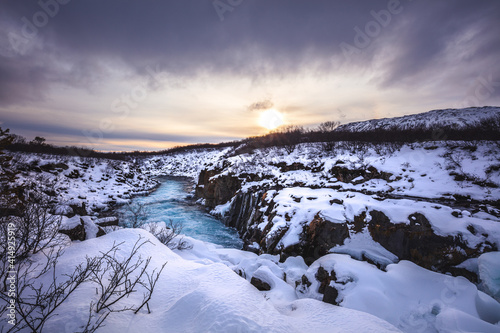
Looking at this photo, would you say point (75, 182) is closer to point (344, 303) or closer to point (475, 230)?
point (344, 303)

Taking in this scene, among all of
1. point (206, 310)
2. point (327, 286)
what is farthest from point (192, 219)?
point (206, 310)

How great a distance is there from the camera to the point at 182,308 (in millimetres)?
3154

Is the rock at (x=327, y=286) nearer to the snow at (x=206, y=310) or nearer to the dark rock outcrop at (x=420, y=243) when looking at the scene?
the snow at (x=206, y=310)

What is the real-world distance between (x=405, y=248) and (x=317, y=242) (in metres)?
2.58

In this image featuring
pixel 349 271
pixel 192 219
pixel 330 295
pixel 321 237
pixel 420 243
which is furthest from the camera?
pixel 192 219

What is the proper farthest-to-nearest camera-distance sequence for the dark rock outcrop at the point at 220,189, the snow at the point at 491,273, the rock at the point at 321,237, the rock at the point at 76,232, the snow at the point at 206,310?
the dark rock outcrop at the point at 220,189, the rock at the point at 321,237, the rock at the point at 76,232, the snow at the point at 491,273, the snow at the point at 206,310

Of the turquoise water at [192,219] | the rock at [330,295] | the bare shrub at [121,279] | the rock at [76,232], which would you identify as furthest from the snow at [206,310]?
the turquoise water at [192,219]

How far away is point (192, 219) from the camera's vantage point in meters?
14.4

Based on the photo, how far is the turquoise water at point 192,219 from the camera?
445 inches

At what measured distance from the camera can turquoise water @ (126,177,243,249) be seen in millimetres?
11297

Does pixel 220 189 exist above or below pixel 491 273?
below

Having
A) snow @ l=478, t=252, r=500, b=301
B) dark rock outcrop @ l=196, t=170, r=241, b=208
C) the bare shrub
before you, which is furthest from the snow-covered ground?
dark rock outcrop @ l=196, t=170, r=241, b=208

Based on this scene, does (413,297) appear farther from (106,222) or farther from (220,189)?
(220,189)

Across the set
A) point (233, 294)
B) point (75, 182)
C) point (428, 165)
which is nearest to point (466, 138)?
point (428, 165)
